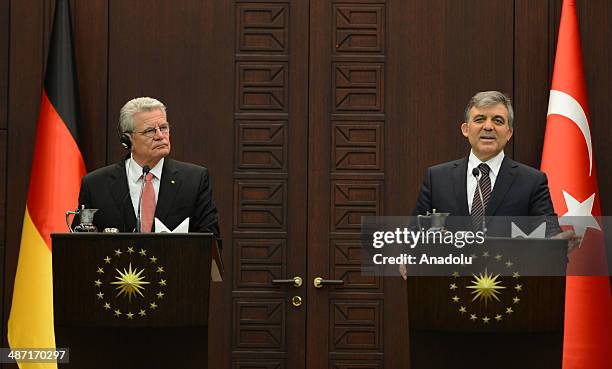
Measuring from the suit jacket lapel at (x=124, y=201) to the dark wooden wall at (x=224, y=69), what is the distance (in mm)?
1640

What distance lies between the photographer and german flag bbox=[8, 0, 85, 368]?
17.1ft

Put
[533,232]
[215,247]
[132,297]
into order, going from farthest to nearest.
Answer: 1. [533,232]
2. [215,247]
3. [132,297]

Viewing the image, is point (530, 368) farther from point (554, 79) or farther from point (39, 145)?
point (39, 145)

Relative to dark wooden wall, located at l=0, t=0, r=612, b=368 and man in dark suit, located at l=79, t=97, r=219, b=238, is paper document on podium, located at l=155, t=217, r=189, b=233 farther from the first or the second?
dark wooden wall, located at l=0, t=0, r=612, b=368

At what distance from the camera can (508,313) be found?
342 centimetres

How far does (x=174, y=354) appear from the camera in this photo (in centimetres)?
340

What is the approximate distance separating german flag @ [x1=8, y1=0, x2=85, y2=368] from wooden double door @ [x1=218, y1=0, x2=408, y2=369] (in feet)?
3.20

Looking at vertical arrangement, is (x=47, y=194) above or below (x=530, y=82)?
below

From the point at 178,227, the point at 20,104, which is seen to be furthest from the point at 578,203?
the point at 20,104

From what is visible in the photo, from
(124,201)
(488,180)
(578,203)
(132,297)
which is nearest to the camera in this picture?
(132,297)

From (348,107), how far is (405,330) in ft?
4.58

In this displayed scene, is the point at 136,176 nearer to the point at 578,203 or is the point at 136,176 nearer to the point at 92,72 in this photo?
the point at 92,72

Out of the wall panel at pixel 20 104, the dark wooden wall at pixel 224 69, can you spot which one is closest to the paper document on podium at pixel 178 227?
the dark wooden wall at pixel 224 69

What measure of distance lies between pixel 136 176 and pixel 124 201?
0.54 feet
